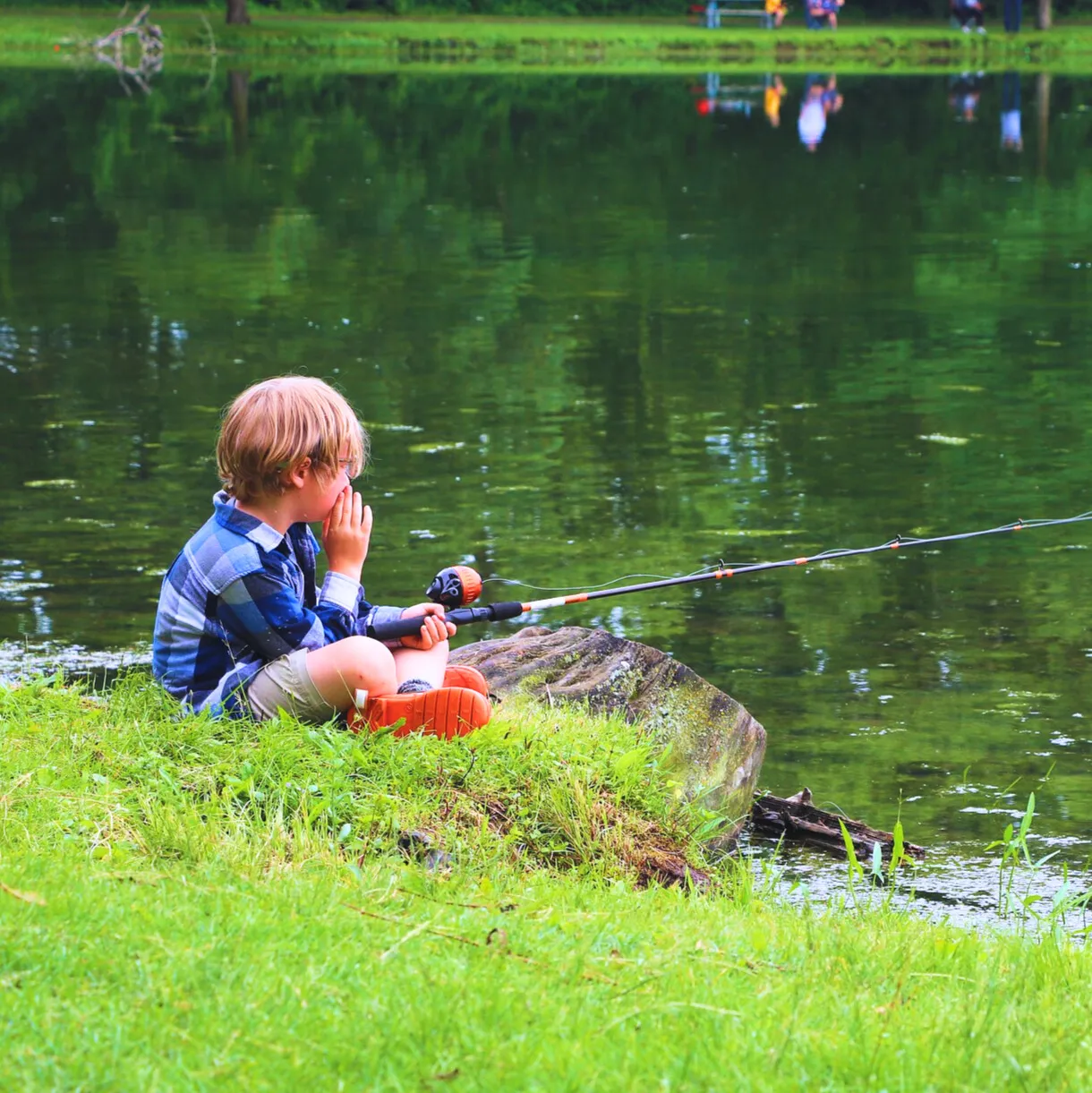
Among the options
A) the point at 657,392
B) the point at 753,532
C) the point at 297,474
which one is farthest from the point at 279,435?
the point at 657,392

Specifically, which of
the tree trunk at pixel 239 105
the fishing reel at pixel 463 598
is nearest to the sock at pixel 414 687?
the fishing reel at pixel 463 598

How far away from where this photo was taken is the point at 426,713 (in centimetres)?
455

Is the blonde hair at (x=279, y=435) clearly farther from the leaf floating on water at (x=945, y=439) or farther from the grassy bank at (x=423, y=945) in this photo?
the leaf floating on water at (x=945, y=439)

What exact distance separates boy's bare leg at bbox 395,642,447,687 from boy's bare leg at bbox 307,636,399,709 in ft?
0.60

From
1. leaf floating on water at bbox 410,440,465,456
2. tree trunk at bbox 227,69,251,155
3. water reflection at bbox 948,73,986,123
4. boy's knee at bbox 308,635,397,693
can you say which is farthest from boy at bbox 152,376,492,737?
water reflection at bbox 948,73,986,123

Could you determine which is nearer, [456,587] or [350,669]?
[350,669]

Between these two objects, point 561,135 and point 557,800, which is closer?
point 557,800

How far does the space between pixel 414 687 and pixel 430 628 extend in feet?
0.52

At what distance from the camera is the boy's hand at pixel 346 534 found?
4664mm

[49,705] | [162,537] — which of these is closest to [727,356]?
[162,537]

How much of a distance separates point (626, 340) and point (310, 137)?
15.0 m

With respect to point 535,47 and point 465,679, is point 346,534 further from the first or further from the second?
point 535,47

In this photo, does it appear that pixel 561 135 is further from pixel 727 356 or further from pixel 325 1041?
pixel 325 1041

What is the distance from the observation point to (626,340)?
44.7 ft
